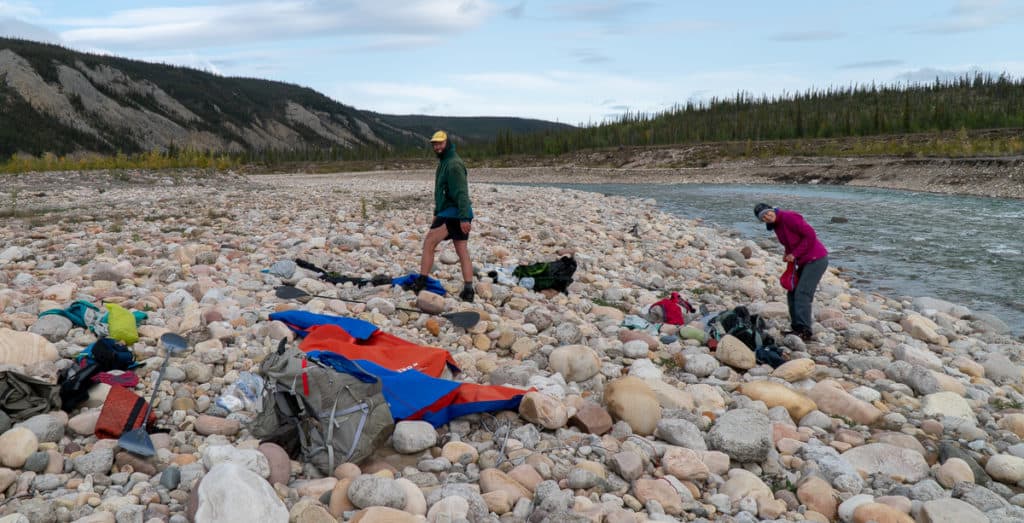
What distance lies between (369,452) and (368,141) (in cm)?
15214

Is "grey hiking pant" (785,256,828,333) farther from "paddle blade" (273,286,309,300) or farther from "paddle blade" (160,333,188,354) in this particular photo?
"paddle blade" (160,333,188,354)

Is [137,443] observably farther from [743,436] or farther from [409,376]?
[743,436]

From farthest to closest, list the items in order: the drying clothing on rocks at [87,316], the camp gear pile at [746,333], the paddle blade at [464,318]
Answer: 1. the paddle blade at [464,318]
2. the camp gear pile at [746,333]
3. the drying clothing on rocks at [87,316]

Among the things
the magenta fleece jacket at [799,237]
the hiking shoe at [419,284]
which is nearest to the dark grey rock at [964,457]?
the magenta fleece jacket at [799,237]

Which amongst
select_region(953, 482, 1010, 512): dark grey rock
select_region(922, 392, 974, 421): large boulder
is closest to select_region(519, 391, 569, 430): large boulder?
select_region(953, 482, 1010, 512): dark grey rock

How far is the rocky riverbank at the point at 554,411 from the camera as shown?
311 cm

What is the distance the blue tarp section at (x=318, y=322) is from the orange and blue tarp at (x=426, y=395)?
3.09 ft

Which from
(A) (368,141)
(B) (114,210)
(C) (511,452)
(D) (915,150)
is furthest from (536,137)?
(A) (368,141)

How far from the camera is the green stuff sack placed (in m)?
4.68

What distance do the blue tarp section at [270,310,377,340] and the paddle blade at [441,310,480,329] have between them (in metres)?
0.85

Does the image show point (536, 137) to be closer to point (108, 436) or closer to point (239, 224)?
point (239, 224)

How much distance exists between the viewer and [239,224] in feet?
35.6

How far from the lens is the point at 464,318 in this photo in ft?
19.5

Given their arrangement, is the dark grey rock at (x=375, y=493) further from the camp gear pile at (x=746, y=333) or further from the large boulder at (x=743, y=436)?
the camp gear pile at (x=746, y=333)
